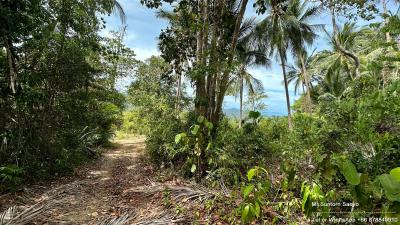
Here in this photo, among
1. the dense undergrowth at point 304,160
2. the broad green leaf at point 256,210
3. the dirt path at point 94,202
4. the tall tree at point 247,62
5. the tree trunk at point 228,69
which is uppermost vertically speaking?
the tall tree at point 247,62

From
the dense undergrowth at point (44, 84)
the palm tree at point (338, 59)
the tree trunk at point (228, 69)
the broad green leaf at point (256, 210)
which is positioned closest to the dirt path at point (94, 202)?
the dense undergrowth at point (44, 84)

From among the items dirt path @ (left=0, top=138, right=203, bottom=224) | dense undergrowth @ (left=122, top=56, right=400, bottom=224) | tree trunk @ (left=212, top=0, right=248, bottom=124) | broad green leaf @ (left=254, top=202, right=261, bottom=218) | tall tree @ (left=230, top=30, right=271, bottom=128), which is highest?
tall tree @ (left=230, top=30, right=271, bottom=128)

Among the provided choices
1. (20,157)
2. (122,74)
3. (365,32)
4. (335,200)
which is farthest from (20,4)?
(365,32)

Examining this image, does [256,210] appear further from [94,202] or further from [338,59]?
[338,59]

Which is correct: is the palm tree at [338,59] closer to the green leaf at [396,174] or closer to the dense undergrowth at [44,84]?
the dense undergrowth at [44,84]

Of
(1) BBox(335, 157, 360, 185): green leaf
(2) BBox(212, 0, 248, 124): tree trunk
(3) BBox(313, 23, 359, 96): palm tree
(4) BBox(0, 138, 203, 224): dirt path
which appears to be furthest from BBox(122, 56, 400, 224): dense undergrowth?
(3) BBox(313, 23, 359, 96): palm tree

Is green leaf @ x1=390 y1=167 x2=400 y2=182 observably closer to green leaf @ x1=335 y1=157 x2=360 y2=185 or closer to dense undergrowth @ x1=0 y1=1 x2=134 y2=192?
green leaf @ x1=335 y1=157 x2=360 y2=185

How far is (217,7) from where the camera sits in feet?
21.1

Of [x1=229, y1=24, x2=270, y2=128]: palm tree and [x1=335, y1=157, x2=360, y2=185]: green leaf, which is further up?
[x1=229, y1=24, x2=270, y2=128]: palm tree

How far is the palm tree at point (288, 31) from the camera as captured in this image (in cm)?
1761

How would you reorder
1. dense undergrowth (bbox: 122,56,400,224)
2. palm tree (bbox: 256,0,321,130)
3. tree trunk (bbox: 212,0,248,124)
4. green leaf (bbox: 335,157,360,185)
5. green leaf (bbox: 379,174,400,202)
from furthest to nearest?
palm tree (bbox: 256,0,321,130), tree trunk (bbox: 212,0,248,124), dense undergrowth (bbox: 122,56,400,224), green leaf (bbox: 335,157,360,185), green leaf (bbox: 379,174,400,202)

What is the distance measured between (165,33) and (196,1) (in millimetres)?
1297

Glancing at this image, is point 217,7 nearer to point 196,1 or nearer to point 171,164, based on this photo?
point 196,1

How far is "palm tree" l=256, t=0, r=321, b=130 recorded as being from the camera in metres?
17.6
